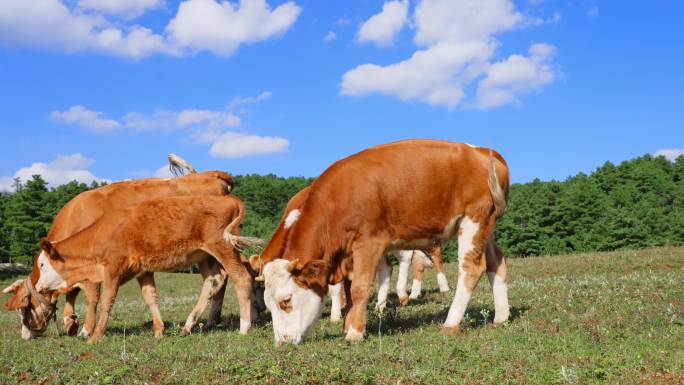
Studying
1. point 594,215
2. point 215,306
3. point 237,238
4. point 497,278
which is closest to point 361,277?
point 497,278

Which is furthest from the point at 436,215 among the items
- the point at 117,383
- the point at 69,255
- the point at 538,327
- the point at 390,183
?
the point at 69,255

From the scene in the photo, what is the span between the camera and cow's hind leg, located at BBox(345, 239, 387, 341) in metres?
8.55

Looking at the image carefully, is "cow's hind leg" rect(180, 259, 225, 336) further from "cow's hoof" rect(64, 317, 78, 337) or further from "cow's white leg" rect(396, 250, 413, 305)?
"cow's white leg" rect(396, 250, 413, 305)

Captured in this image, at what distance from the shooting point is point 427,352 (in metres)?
7.34

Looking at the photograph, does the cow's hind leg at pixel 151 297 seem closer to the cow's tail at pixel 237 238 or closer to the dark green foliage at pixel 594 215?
the cow's tail at pixel 237 238

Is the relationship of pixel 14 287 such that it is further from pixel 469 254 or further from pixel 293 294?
pixel 469 254

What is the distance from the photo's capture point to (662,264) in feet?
66.8

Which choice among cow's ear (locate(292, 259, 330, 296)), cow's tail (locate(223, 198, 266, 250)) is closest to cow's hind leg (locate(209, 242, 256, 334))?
cow's tail (locate(223, 198, 266, 250))

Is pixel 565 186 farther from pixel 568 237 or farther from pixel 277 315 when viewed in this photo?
pixel 277 315

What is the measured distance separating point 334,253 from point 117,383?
327 centimetres

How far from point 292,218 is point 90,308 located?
15.9ft

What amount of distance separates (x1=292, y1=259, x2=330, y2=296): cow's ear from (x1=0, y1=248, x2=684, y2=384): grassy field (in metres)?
0.79

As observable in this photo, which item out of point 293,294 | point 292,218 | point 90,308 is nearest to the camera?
point 293,294

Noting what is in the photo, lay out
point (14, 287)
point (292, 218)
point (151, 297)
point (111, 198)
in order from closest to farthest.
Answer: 1. point (292, 218)
2. point (151, 297)
3. point (14, 287)
4. point (111, 198)
